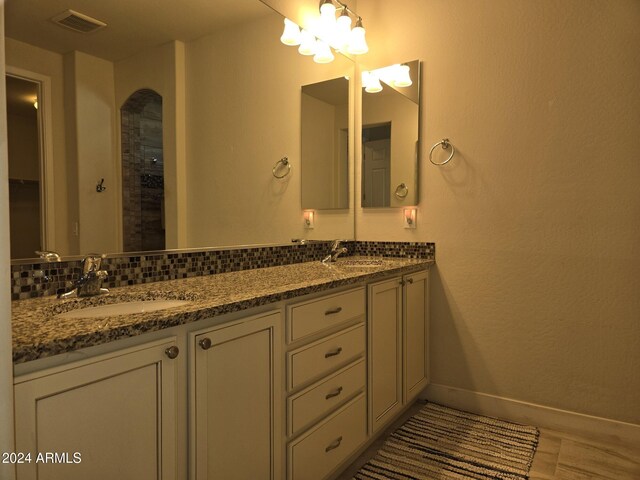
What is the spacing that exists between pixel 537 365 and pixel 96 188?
221cm

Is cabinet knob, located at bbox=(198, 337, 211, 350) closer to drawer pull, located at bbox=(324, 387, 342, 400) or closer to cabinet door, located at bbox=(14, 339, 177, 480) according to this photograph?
cabinet door, located at bbox=(14, 339, 177, 480)

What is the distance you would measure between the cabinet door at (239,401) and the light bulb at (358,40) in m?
1.80

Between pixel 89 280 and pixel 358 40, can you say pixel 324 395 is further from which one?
pixel 358 40

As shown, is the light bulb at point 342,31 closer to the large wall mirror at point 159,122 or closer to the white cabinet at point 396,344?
the large wall mirror at point 159,122

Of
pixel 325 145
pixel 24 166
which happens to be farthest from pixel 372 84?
pixel 24 166

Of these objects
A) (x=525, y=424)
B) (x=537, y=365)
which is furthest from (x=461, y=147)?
(x=525, y=424)

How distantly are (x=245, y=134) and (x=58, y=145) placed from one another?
88 cm

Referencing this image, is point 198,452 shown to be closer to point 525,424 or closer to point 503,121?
point 525,424

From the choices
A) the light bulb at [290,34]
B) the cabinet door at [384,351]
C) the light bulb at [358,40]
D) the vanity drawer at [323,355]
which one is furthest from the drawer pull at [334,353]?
the light bulb at [358,40]

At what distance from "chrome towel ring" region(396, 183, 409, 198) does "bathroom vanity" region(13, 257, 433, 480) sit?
62 centimetres

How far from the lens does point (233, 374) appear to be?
117 cm

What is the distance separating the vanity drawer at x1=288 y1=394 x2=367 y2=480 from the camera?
1.42 meters

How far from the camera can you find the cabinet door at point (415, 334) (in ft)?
7.11

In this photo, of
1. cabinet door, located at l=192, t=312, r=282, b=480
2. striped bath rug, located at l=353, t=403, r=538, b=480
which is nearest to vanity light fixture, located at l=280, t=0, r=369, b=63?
cabinet door, located at l=192, t=312, r=282, b=480
